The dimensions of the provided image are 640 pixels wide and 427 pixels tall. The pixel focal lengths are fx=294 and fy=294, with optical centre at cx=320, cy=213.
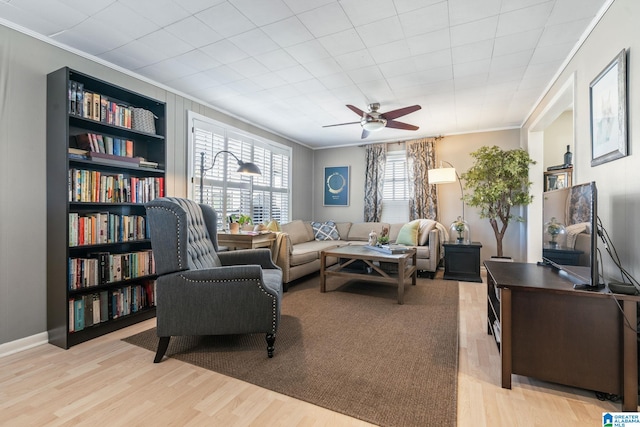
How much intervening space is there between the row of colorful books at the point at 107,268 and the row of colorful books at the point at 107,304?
111 mm

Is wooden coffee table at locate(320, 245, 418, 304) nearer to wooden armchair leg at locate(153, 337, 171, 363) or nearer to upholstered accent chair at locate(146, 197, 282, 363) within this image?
upholstered accent chair at locate(146, 197, 282, 363)

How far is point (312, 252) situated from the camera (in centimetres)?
435

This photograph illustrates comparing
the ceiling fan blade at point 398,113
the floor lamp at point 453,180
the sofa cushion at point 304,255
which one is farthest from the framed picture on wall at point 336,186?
the ceiling fan blade at point 398,113

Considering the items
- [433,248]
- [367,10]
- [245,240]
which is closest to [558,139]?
[433,248]

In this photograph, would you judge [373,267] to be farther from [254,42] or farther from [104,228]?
[104,228]

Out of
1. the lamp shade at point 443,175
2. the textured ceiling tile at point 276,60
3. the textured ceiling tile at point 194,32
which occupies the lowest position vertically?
the lamp shade at point 443,175

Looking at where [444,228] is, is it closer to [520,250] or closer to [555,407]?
[520,250]

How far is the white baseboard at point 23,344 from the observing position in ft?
7.06

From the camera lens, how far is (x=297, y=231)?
523 cm

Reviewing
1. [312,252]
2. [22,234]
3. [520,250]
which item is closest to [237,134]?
[312,252]

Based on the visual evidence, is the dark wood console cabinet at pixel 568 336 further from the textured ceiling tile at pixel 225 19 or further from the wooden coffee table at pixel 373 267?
the textured ceiling tile at pixel 225 19

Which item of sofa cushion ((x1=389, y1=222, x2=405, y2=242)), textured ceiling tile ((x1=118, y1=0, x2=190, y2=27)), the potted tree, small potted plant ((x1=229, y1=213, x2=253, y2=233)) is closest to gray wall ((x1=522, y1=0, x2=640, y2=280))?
the potted tree

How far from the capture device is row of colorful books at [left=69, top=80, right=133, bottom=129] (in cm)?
236

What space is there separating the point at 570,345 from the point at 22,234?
12.4 feet
